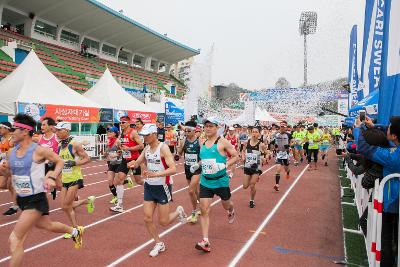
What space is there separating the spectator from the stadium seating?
2326 cm

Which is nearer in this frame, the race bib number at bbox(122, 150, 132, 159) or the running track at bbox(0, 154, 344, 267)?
the running track at bbox(0, 154, 344, 267)

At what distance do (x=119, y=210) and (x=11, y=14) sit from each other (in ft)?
99.5

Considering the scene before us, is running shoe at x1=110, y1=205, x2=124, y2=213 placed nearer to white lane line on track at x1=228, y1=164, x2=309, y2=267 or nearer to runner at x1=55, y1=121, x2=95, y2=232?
runner at x1=55, y1=121, x2=95, y2=232

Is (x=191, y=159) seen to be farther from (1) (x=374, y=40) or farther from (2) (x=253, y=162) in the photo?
(1) (x=374, y=40)

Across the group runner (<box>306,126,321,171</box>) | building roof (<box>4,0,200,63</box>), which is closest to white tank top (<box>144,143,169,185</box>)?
runner (<box>306,126,321,171</box>)

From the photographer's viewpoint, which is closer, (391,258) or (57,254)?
(391,258)

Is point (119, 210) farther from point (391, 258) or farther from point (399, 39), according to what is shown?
point (399, 39)

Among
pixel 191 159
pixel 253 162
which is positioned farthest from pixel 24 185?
pixel 253 162

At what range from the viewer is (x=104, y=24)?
37219 millimetres

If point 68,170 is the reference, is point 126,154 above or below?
above

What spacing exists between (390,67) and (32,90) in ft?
46.9

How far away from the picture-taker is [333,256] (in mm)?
5297

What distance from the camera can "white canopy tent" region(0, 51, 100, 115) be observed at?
1366 cm

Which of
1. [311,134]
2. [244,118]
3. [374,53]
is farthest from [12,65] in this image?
[374,53]
